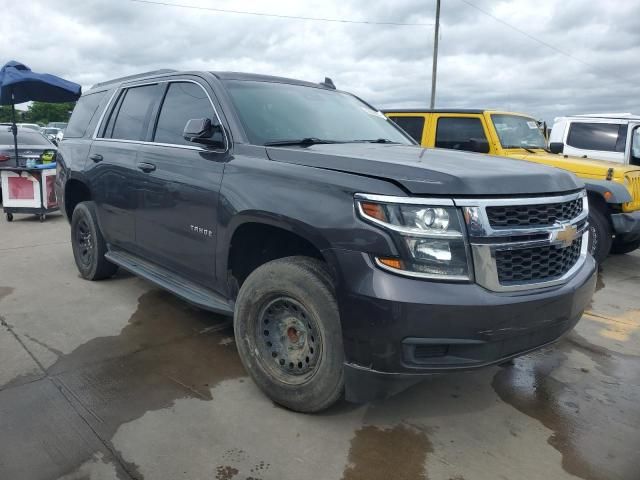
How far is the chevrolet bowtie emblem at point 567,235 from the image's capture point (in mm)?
2643

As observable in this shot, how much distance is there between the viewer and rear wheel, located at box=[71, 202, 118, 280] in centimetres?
490

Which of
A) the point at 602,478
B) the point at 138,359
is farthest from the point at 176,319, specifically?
the point at 602,478

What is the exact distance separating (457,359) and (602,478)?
91 centimetres

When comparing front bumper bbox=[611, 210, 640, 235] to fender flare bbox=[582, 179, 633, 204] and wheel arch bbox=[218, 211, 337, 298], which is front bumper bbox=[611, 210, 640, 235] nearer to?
fender flare bbox=[582, 179, 633, 204]

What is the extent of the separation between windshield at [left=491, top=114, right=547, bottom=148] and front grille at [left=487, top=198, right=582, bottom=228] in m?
4.55

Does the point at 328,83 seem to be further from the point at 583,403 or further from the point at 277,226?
the point at 583,403

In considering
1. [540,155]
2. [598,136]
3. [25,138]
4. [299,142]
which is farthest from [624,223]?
[25,138]

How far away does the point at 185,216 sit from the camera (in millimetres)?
3488

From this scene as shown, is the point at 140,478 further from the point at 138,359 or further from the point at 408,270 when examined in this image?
the point at 408,270

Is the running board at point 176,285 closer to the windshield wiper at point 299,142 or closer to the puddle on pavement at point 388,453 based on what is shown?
the windshield wiper at point 299,142

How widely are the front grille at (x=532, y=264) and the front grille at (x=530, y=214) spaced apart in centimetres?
13

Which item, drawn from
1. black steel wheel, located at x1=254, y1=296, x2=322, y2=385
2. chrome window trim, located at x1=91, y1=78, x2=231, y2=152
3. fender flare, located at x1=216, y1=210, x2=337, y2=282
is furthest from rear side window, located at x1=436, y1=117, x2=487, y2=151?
black steel wheel, located at x1=254, y1=296, x2=322, y2=385

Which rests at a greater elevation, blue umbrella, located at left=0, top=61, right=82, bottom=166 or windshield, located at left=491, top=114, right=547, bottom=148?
blue umbrella, located at left=0, top=61, right=82, bottom=166

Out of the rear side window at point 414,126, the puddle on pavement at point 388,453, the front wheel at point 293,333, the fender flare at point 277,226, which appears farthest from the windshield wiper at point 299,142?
the rear side window at point 414,126
